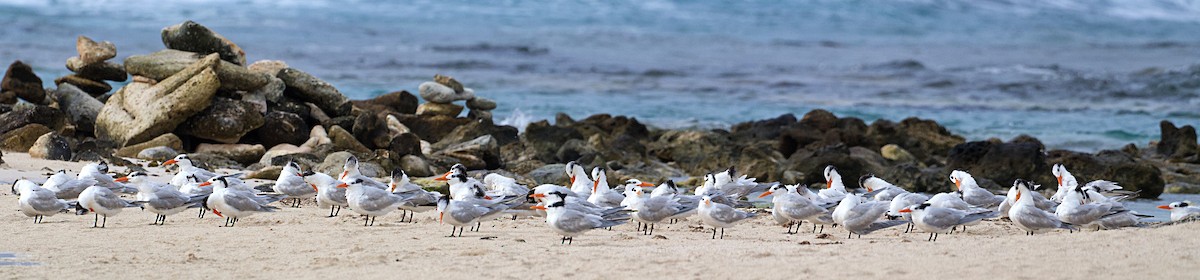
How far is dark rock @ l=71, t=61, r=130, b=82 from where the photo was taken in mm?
18531

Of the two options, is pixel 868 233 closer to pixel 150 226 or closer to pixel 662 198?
pixel 662 198

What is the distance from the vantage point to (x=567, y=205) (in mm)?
9906

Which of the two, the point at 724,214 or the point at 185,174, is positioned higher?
the point at 724,214

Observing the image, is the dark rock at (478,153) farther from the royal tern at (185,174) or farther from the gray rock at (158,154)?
the royal tern at (185,174)

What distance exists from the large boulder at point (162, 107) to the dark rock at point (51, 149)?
121 cm

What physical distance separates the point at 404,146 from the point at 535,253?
7538 mm

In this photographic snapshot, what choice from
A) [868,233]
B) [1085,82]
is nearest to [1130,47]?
[1085,82]

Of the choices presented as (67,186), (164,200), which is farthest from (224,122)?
(164,200)

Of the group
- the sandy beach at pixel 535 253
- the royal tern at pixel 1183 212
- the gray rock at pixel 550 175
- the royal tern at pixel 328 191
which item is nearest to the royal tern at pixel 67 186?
the sandy beach at pixel 535 253

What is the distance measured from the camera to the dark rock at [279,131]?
55.2ft

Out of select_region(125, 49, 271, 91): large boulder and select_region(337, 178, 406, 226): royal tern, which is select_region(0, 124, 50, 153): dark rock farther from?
select_region(337, 178, 406, 226): royal tern

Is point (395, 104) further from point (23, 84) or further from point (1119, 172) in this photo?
point (1119, 172)

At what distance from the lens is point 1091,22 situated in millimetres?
58031

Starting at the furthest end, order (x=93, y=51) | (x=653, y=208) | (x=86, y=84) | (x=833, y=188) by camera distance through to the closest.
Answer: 1. (x=86, y=84)
2. (x=93, y=51)
3. (x=833, y=188)
4. (x=653, y=208)
